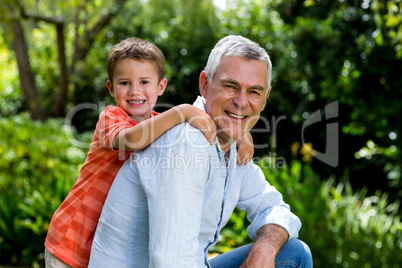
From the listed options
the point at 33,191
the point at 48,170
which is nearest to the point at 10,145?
the point at 48,170

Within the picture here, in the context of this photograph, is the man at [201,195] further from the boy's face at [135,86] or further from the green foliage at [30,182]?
the green foliage at [30,182]

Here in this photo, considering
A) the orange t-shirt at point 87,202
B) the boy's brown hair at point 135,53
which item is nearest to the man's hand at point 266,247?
the orange t-shirt at point 87,202

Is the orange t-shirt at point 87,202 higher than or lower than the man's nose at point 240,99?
lower

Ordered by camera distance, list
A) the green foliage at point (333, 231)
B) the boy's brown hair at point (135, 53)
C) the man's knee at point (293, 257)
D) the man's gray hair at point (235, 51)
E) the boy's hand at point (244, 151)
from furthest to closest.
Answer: the green foliage at point (333, 231)
the boy's brown hair at point (135, 53)
the boy's hand at point (244, 151)
the man's knee at point (293, 257)
the man's gray hair at point (235, 51)

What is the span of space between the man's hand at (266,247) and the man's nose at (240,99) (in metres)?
0.60

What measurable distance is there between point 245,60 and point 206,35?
785cm

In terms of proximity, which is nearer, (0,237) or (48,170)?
(0,237)

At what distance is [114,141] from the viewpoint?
201 cm

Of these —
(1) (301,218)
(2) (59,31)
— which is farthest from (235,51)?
(2) (59,31)

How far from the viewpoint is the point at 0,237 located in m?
5.05

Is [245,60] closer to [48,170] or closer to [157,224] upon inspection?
[157,224]

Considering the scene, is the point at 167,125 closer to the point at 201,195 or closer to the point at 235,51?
the point at 201,195

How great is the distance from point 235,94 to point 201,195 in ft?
1.64

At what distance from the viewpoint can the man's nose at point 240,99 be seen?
6.48 ft
